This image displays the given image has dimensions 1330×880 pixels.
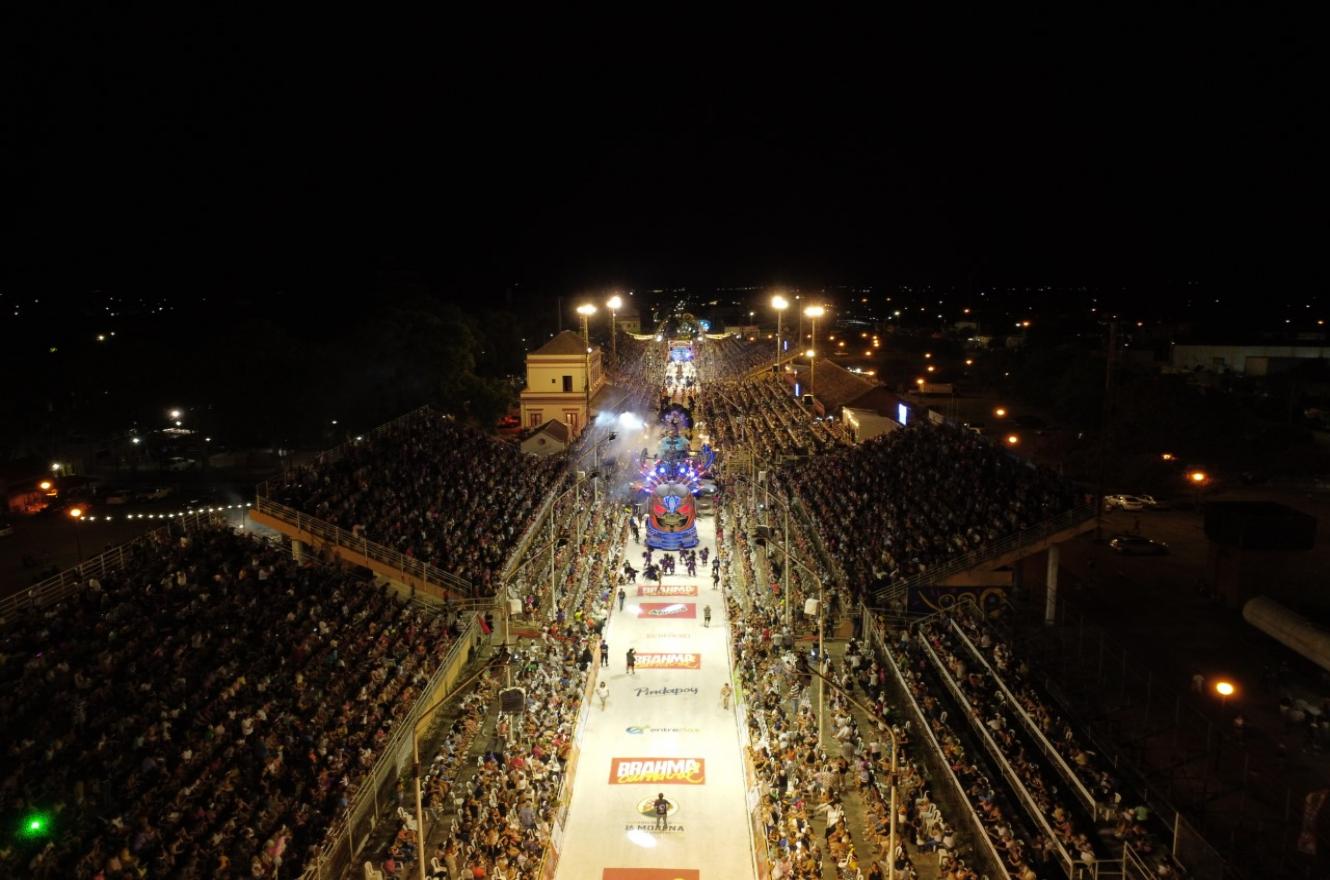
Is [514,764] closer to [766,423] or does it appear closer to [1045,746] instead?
[1045,746]

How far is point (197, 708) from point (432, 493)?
15171mm

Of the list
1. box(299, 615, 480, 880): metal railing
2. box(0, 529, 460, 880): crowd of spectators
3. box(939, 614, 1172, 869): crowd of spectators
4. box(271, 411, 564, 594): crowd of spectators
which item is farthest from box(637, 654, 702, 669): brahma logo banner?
box(939, 614, 1172, 869): crowd of spectators

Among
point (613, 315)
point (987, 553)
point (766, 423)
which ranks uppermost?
point (613, 315)

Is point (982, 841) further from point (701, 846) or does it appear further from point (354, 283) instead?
point (354, 283)

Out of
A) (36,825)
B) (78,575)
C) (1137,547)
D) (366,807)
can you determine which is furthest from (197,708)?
(1137,547)

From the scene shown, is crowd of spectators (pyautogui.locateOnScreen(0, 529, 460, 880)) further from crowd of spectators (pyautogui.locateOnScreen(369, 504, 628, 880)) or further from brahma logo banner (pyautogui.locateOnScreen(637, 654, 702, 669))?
brahma logo banner (pyautogui.locateOnScreen(637, 654, 702, 669))

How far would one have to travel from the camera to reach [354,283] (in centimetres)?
6034

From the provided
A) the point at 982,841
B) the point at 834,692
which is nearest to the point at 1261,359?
the point at 834,692

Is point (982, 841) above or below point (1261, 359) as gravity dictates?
below

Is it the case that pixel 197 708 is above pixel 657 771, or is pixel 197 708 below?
above

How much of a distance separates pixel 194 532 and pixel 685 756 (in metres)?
13.6

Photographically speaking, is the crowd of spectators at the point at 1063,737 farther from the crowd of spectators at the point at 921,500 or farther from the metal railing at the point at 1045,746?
the crowd of spectators at the point at 921,500

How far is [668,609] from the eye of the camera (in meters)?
30.8

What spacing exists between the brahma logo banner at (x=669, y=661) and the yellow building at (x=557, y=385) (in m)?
32.4
